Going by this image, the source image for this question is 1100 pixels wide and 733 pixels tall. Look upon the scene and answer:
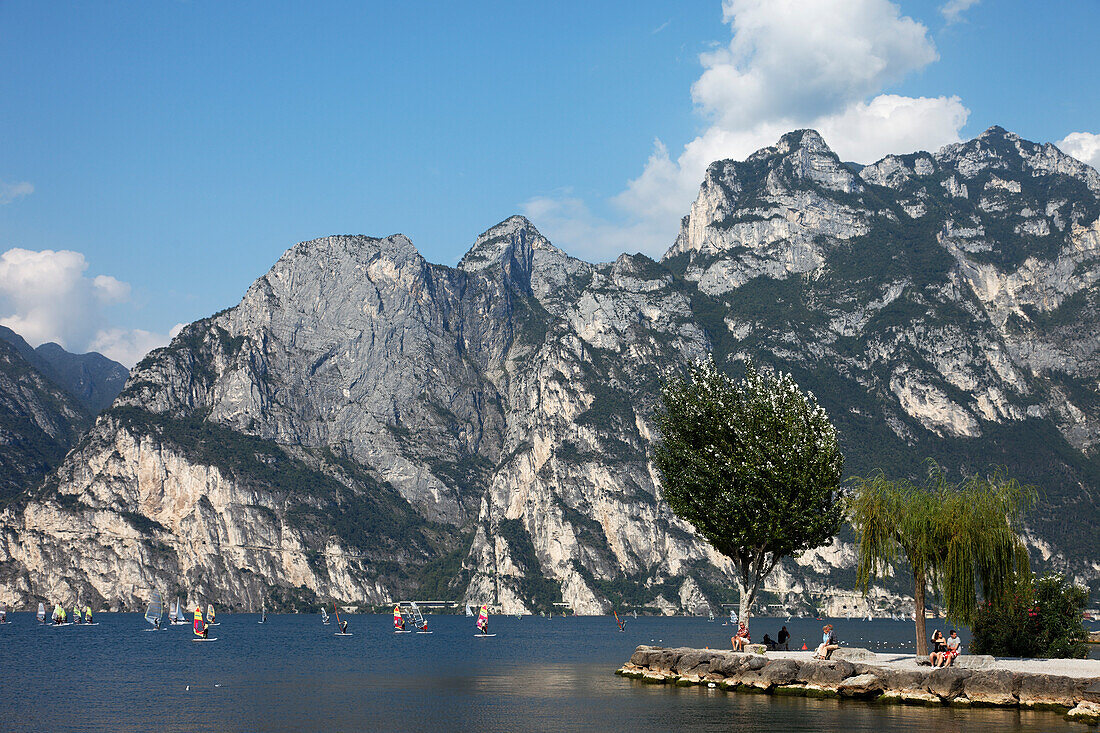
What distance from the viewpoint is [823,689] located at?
2135 inches

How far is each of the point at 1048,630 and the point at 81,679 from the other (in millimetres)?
70730

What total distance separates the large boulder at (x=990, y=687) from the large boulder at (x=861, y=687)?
4479 millimetres

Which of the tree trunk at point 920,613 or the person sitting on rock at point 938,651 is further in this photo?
the tree trunk at point 920,613

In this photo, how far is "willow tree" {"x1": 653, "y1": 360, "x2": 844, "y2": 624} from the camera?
206 ft

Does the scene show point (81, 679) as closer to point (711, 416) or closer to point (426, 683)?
point (426, 683)

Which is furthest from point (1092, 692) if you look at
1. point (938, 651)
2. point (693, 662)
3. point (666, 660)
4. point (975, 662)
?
point (666, 660)

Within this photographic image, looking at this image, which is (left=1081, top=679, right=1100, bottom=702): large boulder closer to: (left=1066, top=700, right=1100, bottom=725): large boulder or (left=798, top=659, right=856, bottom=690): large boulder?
(left=1066, top=700, right=1100, bottom=725): large boulder

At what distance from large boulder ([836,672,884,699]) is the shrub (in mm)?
13843

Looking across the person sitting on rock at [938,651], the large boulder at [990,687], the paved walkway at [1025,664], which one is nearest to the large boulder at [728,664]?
the paved walkway at [1025,664]

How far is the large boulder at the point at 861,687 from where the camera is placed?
52312 mm

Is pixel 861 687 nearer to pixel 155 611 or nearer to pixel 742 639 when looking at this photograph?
pixel 742 639

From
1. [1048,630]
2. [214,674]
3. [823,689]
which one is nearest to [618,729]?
[823,689]

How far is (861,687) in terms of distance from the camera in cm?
5250

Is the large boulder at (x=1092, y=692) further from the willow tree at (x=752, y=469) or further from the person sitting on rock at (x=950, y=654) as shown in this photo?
the willow tree at (x=752, y=469)
